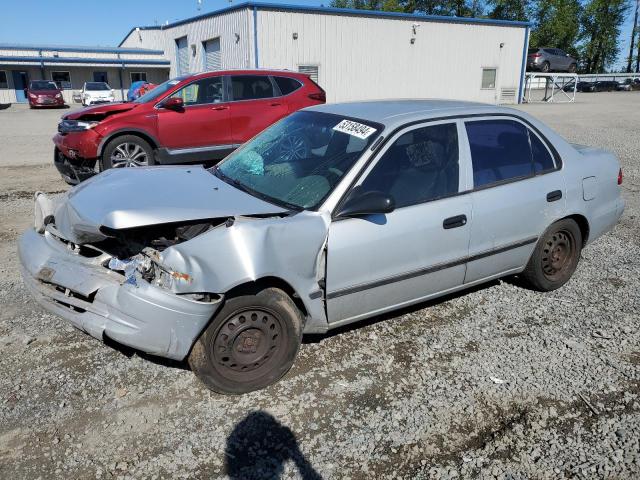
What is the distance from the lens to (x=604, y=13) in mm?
58250

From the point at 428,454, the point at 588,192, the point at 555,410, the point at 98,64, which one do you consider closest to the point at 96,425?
the point at 428,454

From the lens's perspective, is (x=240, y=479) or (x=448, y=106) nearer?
(x=240, y=479)

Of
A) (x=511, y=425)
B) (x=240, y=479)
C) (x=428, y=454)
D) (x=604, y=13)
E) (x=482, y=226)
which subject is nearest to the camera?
(x=240, y=479)

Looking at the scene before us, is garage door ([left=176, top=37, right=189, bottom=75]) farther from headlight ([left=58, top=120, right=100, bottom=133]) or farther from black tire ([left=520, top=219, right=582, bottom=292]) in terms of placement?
black tire ([left=520, top=219, right=582, bottom=292])

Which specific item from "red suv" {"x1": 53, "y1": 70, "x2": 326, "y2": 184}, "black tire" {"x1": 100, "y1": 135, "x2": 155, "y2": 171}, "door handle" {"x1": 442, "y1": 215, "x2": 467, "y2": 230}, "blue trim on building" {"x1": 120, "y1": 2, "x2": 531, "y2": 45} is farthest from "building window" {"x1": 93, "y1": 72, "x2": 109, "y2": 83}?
"door handle" {"x1": 442, "y1": 215, "x2": 467, "y2": 230}

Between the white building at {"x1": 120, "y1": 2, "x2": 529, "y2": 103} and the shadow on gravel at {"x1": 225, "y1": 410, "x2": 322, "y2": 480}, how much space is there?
65.2ft

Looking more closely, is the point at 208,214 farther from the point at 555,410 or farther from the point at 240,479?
the point at 555,410

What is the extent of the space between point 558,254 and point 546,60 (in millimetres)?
35925

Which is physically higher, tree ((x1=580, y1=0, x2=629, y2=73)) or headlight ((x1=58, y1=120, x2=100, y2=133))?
tree ((x1=580, y1=0, x2=629, y2=73))

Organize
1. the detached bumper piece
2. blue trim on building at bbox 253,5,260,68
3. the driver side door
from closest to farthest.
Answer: the driver side door < the detached bumper piece < blue trim on building at bbox 253,5,260,68

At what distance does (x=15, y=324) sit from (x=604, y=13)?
69.6 m

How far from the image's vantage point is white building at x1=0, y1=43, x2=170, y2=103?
38500 mm

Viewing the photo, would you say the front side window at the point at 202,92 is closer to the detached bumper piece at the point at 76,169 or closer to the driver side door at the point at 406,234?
the detached bumper piece at the point at 76,169

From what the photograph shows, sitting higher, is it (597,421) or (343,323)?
(343,323)
